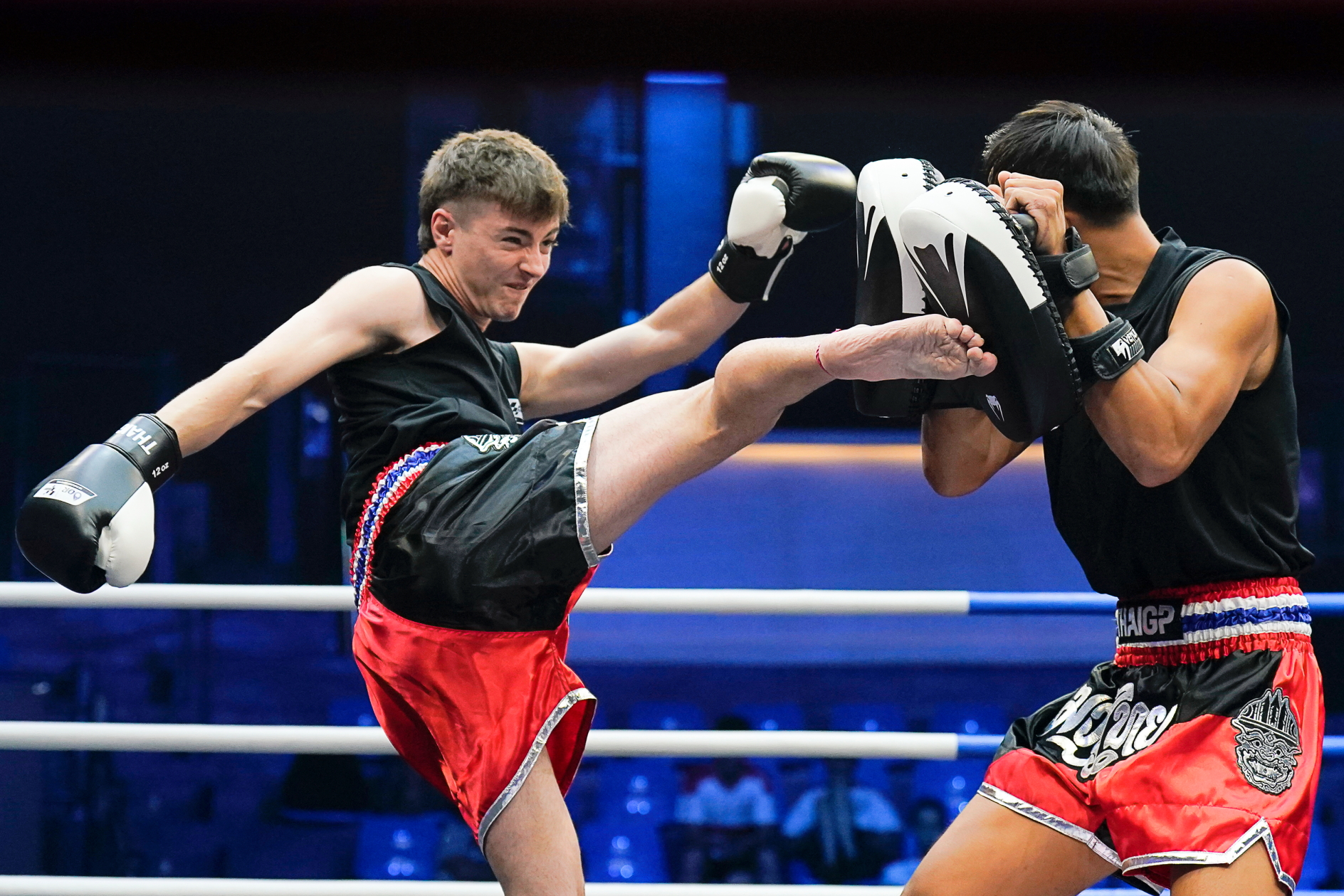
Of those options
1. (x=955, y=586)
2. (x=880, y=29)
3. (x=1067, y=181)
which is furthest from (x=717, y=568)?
(x=1067, y=181)

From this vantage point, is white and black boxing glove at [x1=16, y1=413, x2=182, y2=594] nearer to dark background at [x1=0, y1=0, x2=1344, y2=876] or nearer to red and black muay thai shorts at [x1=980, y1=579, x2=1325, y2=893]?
red and black muay thai shorts at [x1=980, y1=579, x2=1325, y2=893]

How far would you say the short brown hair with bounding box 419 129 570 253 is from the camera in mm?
1559

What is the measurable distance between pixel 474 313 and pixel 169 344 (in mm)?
2943

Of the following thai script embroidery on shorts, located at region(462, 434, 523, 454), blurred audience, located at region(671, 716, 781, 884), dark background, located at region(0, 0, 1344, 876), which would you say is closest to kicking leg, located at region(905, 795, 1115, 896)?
thai script embroidery on shorts, located at region(462, 434, 523, 454)

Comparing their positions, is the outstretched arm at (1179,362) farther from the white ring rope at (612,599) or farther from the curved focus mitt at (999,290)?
the white ring rope at (612,599)

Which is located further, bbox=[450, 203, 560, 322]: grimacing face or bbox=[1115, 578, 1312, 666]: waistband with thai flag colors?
bbox=[450, 203, 560, 322]: grimacing face

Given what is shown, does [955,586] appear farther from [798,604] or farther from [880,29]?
[798,604]

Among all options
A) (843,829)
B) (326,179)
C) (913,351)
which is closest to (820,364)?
(913,351)

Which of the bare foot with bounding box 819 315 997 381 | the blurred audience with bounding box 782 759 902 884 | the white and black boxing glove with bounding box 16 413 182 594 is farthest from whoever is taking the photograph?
the blurred audience with bounding box 782 759 902 884

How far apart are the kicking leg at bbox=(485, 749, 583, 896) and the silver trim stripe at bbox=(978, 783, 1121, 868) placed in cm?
49

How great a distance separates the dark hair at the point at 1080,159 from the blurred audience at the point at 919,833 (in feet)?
10.7

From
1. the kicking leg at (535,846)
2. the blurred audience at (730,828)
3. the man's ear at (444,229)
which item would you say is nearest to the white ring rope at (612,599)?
the kicking leg at (535,846)

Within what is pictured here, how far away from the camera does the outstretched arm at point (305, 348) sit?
4.42ft

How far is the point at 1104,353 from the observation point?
1139 millimetres
